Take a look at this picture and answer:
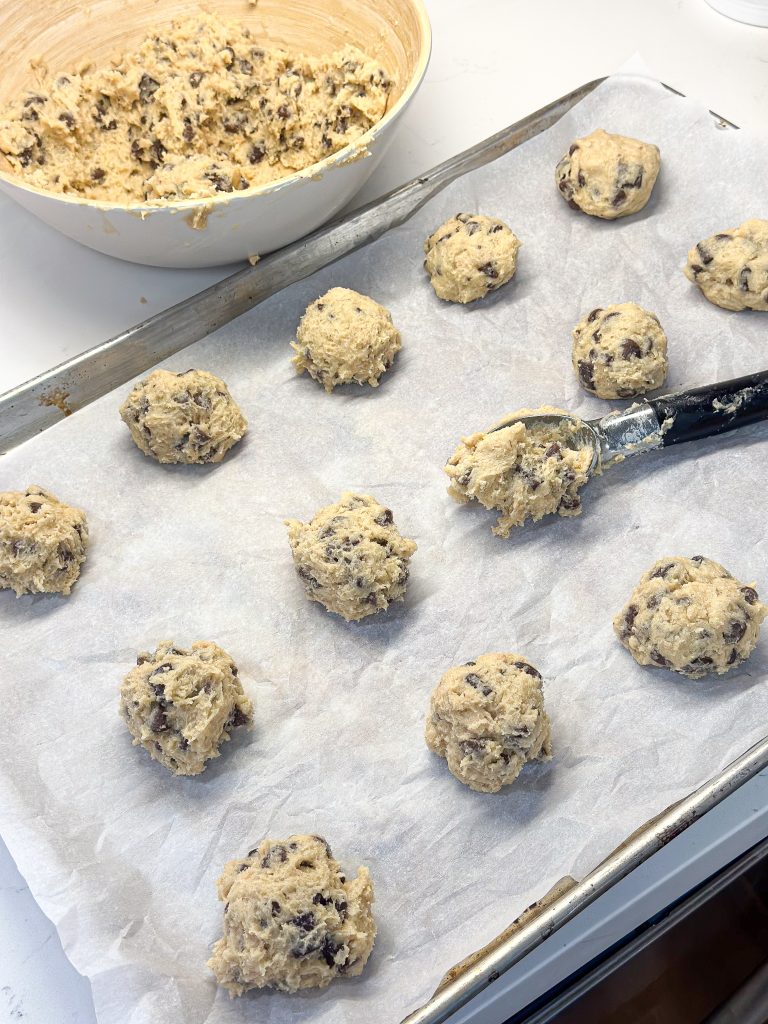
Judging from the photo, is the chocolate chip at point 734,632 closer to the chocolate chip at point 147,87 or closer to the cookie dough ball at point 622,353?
the cookie dough ball at point 622,353

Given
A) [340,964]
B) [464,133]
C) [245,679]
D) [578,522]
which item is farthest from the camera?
[464,133]

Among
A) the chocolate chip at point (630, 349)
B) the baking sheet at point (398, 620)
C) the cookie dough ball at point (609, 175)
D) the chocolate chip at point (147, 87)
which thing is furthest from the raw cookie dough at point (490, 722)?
the chocolate chip at point (147, 87)

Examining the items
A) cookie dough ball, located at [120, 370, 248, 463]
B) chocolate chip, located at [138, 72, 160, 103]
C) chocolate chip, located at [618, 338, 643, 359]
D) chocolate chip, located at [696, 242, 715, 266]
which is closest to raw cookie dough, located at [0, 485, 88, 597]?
cookie dough ball, located at [120, 370, 248, 463]

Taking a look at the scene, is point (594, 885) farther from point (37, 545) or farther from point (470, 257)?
point (470, 257)

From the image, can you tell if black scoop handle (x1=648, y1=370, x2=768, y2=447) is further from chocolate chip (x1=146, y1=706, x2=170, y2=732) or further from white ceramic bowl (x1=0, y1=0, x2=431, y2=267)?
chocolate chip (x1=146, y1=706, x2=170, y2=732)

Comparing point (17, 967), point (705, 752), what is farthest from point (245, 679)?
point (705, 752)

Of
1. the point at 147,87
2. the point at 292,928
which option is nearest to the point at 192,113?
the point at 147,87

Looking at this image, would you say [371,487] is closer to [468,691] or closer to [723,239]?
[468,691]
